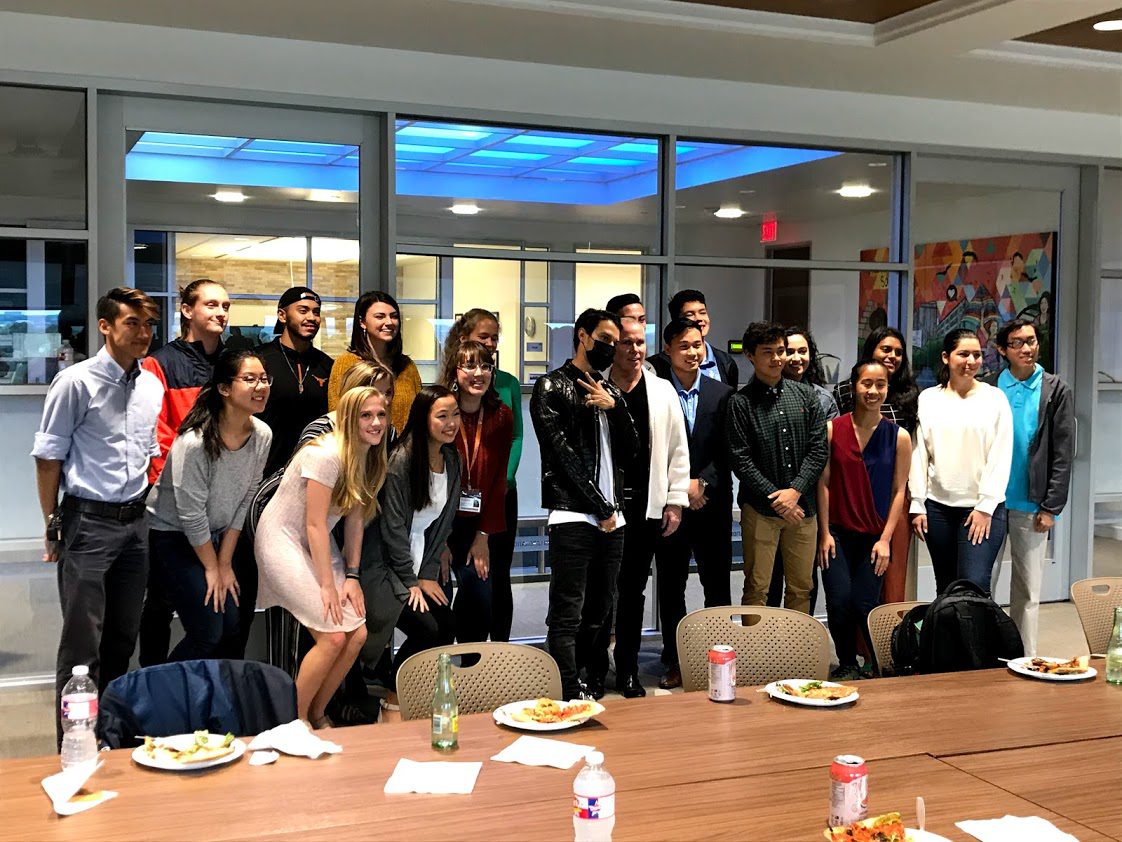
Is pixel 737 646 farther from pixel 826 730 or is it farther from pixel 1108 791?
pixel 1108 791

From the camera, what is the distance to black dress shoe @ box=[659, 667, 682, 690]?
218 inches

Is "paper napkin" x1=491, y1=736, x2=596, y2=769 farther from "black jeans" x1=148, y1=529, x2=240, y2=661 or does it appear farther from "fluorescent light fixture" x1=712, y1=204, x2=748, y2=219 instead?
"fluorescent light fixture" x1=712, y1=204, x2=748, y2=219

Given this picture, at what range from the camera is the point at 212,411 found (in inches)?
168

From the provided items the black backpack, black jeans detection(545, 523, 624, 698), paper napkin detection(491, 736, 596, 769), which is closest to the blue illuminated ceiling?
black jeans detection(545, 523, 624, 698)

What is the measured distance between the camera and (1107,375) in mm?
7480

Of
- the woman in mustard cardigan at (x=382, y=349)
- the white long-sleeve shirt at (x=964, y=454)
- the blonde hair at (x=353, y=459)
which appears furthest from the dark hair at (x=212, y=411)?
the white long-sleeve shirt at (x=964, y=454)

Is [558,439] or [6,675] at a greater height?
[558,439]

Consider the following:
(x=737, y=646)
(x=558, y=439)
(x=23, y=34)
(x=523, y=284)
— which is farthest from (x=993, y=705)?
(x=23, y=34)

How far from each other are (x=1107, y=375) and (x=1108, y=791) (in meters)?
5.61

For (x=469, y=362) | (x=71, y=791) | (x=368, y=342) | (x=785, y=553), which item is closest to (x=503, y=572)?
(x=469, y=362)

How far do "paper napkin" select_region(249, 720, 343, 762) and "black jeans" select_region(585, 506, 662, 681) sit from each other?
2.51 metres

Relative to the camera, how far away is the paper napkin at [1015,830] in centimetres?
222

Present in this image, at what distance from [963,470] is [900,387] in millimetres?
501

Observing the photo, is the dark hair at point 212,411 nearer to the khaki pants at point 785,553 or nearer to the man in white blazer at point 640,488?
the man in white blazer at point 640,488
